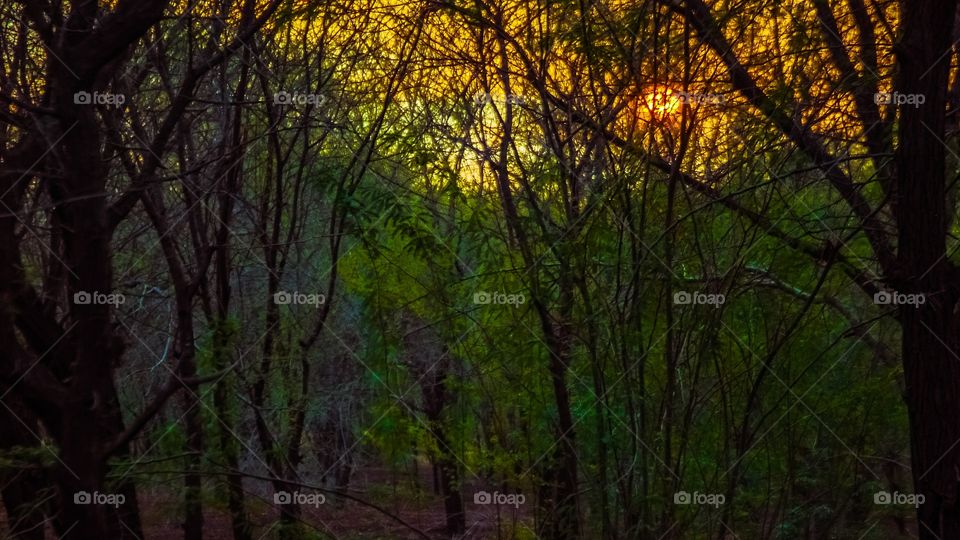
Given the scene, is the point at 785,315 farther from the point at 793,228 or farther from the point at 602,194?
the point at 602,194

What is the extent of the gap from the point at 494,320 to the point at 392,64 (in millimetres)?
1305

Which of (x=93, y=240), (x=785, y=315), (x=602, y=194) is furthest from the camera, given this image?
(x=785, y=315)

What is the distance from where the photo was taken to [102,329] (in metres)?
2.26

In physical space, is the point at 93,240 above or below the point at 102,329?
above

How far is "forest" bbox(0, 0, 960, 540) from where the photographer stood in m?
3.31

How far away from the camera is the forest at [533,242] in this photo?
3.31 m

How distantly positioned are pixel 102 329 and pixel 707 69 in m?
2.53

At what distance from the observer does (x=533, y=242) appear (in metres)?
3.97

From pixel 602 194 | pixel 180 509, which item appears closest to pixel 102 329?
pixel 602 194

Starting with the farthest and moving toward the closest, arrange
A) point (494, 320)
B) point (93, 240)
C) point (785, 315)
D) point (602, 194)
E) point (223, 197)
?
point (223, 197)
point (494, 320)
point (785, 315)
point (602, 194)
point (93, 240)

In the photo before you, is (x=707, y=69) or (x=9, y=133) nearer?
(x=707, y=69)

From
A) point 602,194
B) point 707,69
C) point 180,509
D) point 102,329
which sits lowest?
point 180,509

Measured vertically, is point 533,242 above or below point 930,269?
above

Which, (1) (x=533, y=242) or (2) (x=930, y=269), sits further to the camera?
(1) (x=533, y=242)
